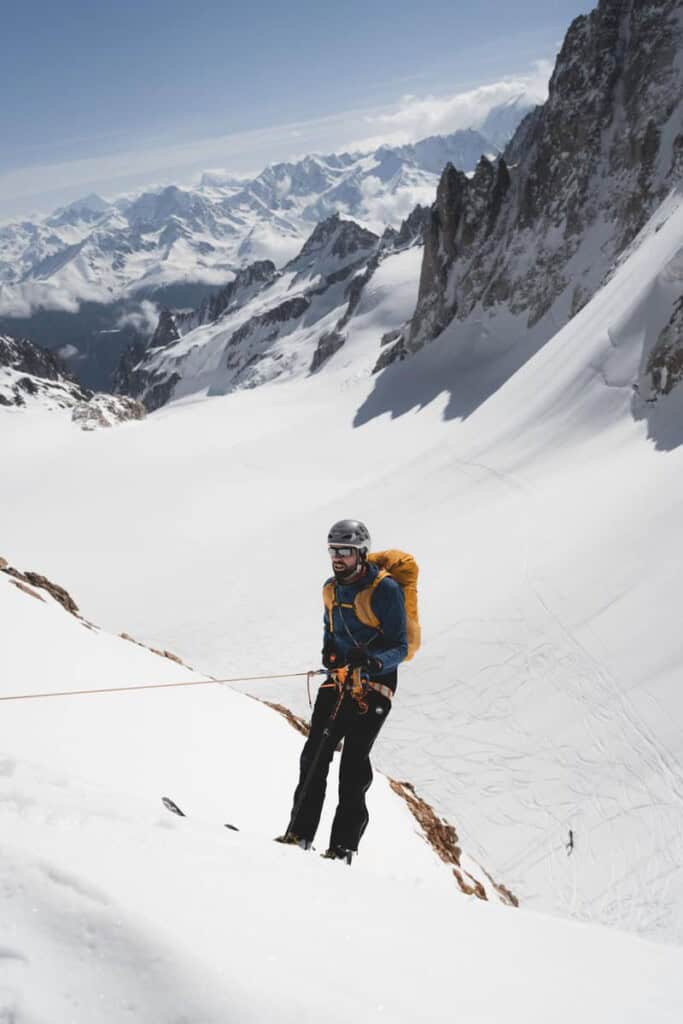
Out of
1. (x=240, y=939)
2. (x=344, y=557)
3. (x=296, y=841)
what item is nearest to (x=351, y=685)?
(x=344, y=557)

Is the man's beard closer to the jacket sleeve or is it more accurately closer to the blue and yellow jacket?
the blue and yellow jacket

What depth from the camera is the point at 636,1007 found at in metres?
4.03

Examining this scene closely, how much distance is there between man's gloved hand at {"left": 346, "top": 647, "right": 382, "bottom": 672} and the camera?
7.11 meters

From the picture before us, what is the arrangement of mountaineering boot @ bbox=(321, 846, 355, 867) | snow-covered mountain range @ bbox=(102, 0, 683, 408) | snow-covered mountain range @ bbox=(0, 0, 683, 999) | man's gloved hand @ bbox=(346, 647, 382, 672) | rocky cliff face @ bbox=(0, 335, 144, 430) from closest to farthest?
snow-covered mountain range @ bbox=(0, 0, 683, 999)
mountaineering boot @ bbox=(321, 846, 355, 867)
man's gloved hand @ bbox=(346, 647, 382, 672)
snow-covered mountain range @ bbox=(102, 0, 683, 408)
rocky cliff face @ bbox=(0, 335, 144, 430)

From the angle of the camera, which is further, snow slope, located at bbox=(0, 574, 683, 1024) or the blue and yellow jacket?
the blue and yellow jacket

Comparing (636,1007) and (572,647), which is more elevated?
(636,1007)

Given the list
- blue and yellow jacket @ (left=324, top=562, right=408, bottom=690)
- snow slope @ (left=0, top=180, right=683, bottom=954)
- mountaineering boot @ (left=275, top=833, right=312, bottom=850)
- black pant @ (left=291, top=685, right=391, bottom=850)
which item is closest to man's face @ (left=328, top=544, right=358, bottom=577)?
blue and yellow jacket @ (left=324, top=562, right=408, bottom=690)

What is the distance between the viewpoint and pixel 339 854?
21.9ft

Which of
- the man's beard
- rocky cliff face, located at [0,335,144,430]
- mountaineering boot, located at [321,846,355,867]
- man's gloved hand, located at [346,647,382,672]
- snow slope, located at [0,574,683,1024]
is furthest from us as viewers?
rocky cliff face, located at [0,335,144,430]

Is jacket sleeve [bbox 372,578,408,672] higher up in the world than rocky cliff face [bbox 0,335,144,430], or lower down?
higher up

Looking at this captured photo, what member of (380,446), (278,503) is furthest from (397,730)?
(380,446)

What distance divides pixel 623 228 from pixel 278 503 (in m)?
34.7

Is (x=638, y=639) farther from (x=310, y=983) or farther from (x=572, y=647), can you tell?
(x=310, y=983)

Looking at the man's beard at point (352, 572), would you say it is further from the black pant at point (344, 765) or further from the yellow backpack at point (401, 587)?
the black pant at point (344, 765)
